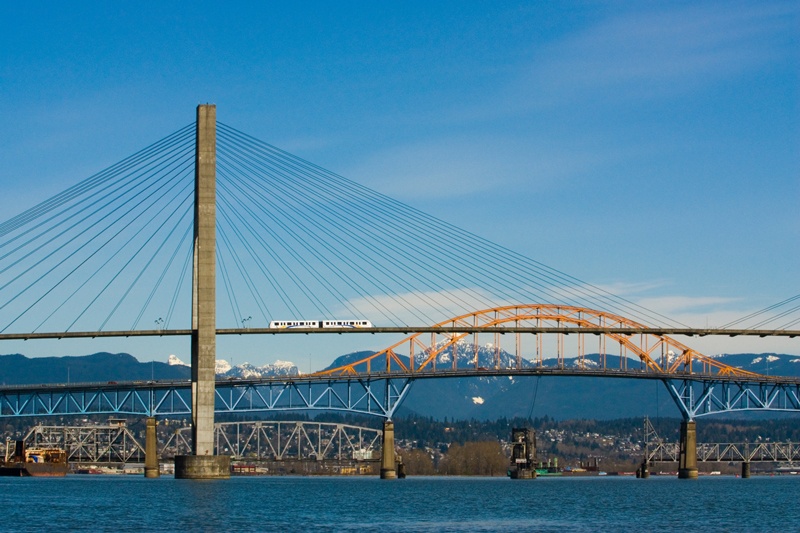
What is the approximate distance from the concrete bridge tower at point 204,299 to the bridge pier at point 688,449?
251 feet

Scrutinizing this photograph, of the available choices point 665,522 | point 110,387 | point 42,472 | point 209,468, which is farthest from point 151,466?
point 665,522

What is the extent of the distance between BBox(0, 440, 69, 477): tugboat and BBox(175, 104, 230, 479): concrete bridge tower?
82556mm

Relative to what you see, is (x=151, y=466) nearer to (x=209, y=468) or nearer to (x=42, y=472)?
(x=42, y=472)

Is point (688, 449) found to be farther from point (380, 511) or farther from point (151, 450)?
point (380, 511)

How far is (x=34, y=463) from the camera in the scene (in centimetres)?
A: 17488

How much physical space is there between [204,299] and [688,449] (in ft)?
271

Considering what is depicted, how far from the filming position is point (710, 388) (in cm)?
16512

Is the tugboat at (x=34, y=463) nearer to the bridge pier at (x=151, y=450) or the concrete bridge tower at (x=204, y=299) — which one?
the bridge pier at (x=151, y=450)

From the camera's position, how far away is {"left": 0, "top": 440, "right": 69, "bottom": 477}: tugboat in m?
171

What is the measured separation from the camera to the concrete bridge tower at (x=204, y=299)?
9019 centimetres

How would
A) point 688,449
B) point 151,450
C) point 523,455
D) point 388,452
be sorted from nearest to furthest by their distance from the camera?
point 388,452 < point 688,449 < point 151,450 < point 523,455

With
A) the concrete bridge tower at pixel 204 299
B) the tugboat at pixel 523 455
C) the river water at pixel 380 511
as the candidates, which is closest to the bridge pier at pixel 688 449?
the tugboat at pixel 523 455

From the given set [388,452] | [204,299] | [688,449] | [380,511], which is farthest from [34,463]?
[380,511]

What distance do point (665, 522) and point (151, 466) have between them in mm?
99654
